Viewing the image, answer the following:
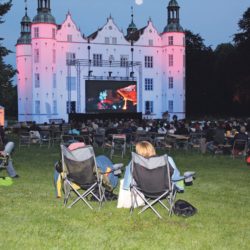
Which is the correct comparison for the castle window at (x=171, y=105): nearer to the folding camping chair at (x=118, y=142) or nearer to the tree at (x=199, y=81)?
the tree at (x=199, y=81)

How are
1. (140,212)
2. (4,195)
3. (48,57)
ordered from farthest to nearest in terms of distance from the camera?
Result: (48,57), (4,195), (140,212)

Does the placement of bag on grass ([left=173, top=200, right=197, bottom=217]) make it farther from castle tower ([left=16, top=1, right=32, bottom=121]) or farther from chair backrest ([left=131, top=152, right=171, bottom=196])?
castle tower ([left=16, top=1, right=32, bottom=121])

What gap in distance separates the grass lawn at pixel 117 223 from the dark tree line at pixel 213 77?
43.9 meters

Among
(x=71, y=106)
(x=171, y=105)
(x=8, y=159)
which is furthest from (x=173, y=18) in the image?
(x=8, y=159)

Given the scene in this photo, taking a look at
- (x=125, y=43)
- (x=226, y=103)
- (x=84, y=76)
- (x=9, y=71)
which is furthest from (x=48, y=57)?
(x=9, y=71)

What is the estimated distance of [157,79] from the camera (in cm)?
6056

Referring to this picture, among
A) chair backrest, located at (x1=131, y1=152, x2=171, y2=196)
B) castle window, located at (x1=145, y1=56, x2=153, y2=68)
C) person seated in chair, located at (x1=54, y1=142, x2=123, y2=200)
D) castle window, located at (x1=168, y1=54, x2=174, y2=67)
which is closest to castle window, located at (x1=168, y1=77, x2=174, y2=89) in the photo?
castle window, located at (x1=168, y1=54, x2=174, y2=67)

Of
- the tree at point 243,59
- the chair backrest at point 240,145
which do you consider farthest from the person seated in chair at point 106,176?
the tree at point 243,59

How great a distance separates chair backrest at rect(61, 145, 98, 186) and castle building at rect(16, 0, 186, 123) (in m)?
45.5

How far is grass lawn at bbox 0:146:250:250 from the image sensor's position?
5.80 meters

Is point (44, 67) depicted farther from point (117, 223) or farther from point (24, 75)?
point (117, 223)

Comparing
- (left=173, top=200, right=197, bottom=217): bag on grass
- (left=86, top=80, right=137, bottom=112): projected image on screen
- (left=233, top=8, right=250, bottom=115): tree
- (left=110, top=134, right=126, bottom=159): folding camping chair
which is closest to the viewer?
(left=173, top=200, right=197, bottom=217): bag on grass

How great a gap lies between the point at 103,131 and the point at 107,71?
37.2 m

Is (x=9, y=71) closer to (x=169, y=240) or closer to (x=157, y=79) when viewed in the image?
(x=169, y=240)
